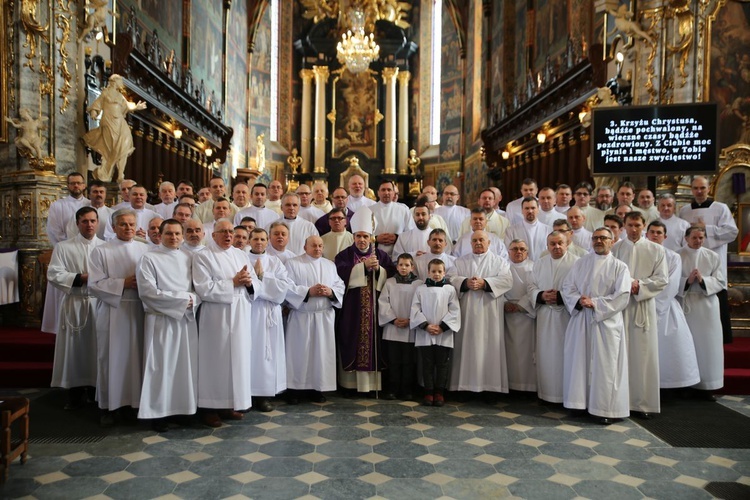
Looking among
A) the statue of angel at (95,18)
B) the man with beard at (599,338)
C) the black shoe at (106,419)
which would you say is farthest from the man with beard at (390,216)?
the statue of angel at (95,18)

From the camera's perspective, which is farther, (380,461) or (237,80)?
(237,80)

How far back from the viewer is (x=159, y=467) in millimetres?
4715

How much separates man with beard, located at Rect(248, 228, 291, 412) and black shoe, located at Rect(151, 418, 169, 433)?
0.96 metres

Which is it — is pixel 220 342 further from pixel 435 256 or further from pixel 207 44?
pixel 207 44

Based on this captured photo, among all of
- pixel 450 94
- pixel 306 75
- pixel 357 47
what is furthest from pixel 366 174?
pixel 357 47

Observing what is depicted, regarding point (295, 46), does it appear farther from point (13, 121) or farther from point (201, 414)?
point (201, 414)

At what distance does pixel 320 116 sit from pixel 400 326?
19919 millimetres

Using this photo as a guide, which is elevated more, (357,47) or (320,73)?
(320,73)

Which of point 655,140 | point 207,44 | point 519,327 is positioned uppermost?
point 207,44

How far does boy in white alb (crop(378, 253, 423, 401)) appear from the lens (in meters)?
6.87

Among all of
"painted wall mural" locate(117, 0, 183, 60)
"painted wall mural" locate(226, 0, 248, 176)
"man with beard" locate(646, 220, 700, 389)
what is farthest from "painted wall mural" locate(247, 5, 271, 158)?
"man with beard" locate(646, 220, 700, 389)

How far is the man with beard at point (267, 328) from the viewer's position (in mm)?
6352

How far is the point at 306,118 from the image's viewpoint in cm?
2580

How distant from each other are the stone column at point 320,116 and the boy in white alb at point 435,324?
63.1 ft
